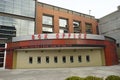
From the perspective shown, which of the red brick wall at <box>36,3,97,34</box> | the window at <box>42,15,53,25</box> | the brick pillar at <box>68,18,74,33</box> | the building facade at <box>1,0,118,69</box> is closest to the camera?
the building facade at <box>1,0,118,69</box>

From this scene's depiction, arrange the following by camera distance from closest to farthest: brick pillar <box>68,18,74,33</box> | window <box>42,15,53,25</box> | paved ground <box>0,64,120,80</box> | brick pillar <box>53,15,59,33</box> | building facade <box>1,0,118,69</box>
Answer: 1. paved ground <box>0,64,120,80</box>
2. building facade <box>1,0,118,69</box>
3. window <box>42,15,53,25</box>
4. brick pillar <box>53,15,59,33</box>
5. brick pillar <box>68,18,74,33</box>

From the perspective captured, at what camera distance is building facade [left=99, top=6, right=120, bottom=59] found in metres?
35.4

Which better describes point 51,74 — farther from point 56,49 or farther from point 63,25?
point 63,25

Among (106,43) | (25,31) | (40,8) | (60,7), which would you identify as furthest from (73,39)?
(60,7)

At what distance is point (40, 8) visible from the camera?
32750mm

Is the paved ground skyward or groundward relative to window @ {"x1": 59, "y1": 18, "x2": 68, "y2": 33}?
groundward

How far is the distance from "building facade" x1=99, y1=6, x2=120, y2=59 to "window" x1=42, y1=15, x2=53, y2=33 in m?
16.5

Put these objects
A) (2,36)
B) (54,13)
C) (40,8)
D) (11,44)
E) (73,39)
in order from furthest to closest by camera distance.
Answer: (54,13), (40,8), (2,36), (11,44), (73,39)

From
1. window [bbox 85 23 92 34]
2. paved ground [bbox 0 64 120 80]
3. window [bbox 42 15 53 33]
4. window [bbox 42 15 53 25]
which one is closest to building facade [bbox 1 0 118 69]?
window [bbox 42 15 53 33]

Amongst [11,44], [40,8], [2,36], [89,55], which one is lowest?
[89,55]

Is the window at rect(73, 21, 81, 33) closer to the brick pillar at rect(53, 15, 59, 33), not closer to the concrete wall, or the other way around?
the brick pillar at rect(53, 15, 59, 33)

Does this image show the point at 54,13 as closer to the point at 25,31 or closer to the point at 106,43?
the point at 25,31

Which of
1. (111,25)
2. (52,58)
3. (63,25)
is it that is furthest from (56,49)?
(111,25)

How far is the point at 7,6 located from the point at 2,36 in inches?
256
